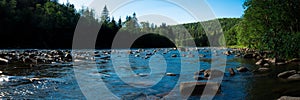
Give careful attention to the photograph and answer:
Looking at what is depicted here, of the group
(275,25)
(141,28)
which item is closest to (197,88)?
(275,25)

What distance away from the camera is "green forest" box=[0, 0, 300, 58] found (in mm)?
26825

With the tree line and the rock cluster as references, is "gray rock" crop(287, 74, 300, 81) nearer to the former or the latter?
the tree line

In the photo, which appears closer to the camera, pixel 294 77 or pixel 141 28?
pixel 294 77

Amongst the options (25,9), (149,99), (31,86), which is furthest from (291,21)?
(25,9)

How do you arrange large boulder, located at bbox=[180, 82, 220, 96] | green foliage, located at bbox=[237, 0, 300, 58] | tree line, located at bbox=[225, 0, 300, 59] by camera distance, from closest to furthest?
1. large boulder, located at bbox=[180, 82, 220, 96]
2. tree line, located at bbox=[225, 0, 300, 59]
3. green foliage, located at bbox=[237, 0, 300, 58]

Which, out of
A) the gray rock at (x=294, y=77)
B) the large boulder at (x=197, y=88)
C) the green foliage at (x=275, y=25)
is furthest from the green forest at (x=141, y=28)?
the large boulder at (x=197, y=88)

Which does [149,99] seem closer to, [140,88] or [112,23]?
[140,88]

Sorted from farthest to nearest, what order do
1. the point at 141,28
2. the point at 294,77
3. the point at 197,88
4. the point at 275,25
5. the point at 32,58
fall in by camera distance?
1. the point at 141,28
2. the point at 275,25
3. the point at 32,58
4. the point at 294,77
5. the point at 197,88

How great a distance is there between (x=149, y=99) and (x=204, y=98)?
2.10 m

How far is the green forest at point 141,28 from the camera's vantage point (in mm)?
26825

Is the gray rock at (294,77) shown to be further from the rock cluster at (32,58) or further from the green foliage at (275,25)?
the rock cluster at (32,58)

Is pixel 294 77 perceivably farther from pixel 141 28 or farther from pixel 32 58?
pixel 141 28

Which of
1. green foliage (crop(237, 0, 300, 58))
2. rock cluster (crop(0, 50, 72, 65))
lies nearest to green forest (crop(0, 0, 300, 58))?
green foliage (crop(237, 0, 300, 58))

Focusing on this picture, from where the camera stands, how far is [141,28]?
5576 inches
